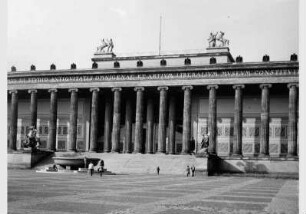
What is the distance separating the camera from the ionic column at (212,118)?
56.2 m

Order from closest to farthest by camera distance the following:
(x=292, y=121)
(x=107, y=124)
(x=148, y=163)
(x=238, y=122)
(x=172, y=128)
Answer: (x=292, y=121)
(x=148, y=163)
(x=238, y=122)
(x=172, y=128)
(x=107, y=124)

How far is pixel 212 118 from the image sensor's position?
5656 centimetres

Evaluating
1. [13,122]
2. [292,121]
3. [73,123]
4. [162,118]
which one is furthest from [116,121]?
[292,121]

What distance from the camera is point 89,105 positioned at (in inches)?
2643

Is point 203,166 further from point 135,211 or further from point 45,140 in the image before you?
point 135,211

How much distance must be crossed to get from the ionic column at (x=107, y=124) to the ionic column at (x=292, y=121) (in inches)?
896

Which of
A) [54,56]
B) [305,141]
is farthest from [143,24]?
[305,141]

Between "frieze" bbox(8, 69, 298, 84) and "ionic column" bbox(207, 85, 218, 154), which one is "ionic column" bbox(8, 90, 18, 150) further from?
"ionic column" bbox(207, 85, 218, 154)

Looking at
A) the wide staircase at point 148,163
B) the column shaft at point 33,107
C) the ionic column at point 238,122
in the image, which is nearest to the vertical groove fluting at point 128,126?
the wide staircase at point 148,163

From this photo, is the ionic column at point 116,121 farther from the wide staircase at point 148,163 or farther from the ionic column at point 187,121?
the ionic column at point 187,121

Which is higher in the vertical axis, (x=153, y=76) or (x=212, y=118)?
(x=153, y=76)

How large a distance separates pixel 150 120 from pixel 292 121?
18467mm

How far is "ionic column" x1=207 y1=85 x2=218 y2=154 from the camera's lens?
5625 centimetres

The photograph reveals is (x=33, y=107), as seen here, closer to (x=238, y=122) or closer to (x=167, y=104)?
(x=167, y=104)
